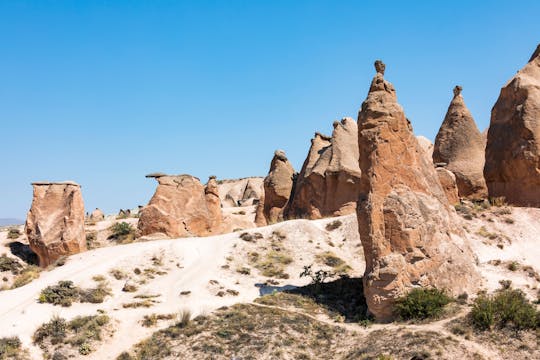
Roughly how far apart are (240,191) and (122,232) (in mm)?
36617

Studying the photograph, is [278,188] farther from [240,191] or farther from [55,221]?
[240,191]

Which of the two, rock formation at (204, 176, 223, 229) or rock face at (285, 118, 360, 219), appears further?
rock formation at (204, 176, 223, 229)

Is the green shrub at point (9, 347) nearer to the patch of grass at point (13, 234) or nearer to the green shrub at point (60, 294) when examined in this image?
the green shrub at point (60, 294)

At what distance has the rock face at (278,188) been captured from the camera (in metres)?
32.3

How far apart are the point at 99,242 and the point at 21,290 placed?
377 inches

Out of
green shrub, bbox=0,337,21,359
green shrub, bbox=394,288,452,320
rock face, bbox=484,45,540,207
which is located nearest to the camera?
green shrub, bbox=0,337,21,359

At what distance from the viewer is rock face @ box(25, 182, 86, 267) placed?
2638 centimetres

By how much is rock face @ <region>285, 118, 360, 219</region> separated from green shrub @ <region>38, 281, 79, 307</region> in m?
13.1

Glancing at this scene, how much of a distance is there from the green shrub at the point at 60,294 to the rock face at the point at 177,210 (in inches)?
312

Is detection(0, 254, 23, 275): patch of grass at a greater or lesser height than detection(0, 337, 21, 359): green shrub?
greater

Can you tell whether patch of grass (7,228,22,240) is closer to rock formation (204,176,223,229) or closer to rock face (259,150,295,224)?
rock formation (204,176,223,229)

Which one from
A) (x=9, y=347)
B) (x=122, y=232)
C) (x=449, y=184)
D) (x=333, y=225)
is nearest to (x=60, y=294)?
(x=9, y=347)

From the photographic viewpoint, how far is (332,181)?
93.1 ft

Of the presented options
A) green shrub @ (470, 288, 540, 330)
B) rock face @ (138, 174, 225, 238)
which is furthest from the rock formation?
green shrub @ (470, 288, 540, 330)
